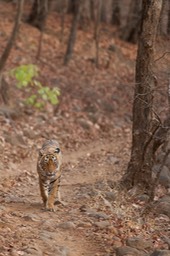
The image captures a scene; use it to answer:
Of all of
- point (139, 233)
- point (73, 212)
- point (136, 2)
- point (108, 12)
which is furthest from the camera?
point (108, 12)

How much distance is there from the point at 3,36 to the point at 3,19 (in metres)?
2.76

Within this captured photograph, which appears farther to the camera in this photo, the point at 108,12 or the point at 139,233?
the point at 108,12

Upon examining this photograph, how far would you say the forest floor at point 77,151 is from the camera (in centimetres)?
801

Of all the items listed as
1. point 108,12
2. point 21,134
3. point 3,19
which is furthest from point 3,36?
point 108,12

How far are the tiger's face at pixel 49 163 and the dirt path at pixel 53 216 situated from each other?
0.64 metres

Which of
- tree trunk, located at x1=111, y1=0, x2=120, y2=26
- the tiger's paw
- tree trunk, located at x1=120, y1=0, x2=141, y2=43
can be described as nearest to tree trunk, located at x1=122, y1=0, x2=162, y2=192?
the tiger's paw

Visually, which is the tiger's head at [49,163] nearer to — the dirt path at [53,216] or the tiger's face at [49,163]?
the tiger's face at [49,163]

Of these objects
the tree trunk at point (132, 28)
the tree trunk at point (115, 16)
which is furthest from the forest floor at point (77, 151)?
the tree trunk at point (115, 16)

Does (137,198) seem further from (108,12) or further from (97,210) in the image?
(108,12)

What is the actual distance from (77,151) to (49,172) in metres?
6.64

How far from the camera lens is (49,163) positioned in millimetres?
8867

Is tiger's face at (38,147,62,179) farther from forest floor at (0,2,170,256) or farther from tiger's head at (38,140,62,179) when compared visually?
forest floor at (0,2,170,256)

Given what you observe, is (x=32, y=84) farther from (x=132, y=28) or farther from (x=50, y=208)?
(x=132, y=28)

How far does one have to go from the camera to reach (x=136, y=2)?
91.2 ft
